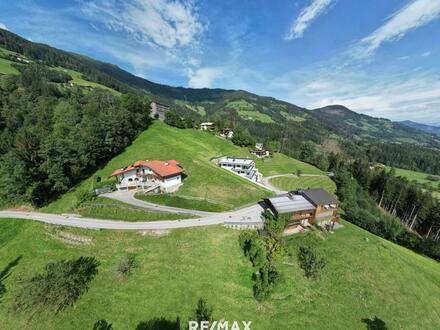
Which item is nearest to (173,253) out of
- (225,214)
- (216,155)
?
(225,214)

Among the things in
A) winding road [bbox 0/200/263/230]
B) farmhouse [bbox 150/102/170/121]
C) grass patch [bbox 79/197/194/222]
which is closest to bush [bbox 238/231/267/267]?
winding road [bbox 0/200/263/230]

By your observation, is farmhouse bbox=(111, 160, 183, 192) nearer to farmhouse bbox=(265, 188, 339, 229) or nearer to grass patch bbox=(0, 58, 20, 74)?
farmhouse bbox=(265, 188, 339, 229)

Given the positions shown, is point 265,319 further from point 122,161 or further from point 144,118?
point 144,118

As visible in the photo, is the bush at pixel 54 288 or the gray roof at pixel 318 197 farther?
the gray roof at pixel 318 197

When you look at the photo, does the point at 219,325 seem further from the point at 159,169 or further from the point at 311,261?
the point at 159,169

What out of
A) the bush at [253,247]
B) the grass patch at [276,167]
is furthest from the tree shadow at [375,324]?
the grass patch at [276,167]

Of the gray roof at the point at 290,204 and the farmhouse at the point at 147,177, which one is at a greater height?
the gray roof at the point at 290,204

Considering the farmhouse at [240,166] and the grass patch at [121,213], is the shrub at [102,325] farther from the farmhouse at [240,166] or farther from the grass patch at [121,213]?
the farmhouse at [240,166]
